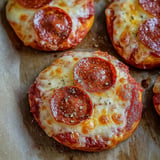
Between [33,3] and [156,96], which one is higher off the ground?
[33,3]

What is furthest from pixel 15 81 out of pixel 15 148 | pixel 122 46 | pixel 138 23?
pixel 138 23

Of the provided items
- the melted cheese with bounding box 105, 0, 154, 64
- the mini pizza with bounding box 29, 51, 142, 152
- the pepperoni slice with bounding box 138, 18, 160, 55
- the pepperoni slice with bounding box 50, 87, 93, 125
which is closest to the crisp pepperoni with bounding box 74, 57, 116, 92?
the mini pizza with bounding box 29, 51, 142, 152

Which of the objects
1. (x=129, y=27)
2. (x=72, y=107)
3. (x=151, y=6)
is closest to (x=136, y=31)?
(x=129, y=27)

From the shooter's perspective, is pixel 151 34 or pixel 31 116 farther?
pixel 151 34

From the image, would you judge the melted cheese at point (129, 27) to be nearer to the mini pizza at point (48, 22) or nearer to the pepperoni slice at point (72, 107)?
the mini pizza at point (48, 22)

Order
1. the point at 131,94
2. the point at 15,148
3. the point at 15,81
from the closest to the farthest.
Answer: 1. the point at 15,148
2. the point at 131,94
3. the point at 15,81

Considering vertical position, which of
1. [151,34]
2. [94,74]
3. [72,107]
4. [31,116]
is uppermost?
[151,34]

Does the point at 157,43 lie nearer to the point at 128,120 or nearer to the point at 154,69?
the point at 154,69

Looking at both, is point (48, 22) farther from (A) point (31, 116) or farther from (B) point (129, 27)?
(A) point (31, 116)
